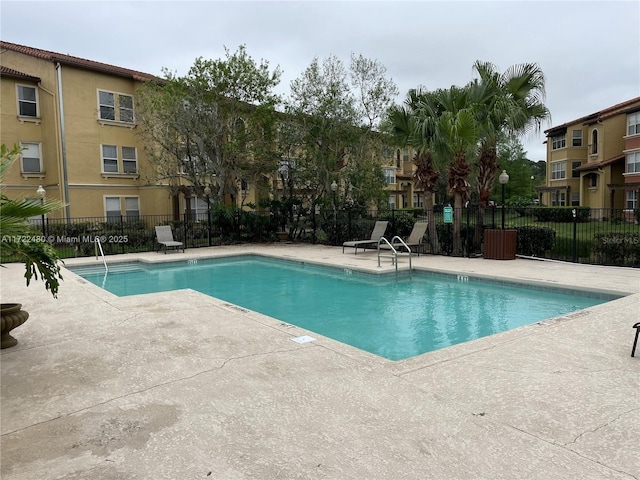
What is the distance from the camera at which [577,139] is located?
38688mm

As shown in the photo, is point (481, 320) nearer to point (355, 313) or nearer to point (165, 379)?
point (355, 313)

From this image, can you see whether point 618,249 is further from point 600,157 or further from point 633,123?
point 600,157

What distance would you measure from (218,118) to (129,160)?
859 cm

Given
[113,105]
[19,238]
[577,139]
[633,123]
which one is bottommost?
[19,238]

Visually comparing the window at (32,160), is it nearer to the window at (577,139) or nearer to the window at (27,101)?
the window at (27,101)

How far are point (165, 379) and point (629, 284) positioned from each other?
885 cm

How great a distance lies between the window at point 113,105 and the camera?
22.7m

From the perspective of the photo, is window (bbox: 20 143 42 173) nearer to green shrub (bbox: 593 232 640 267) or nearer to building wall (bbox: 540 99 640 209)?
green shrub (bbox: 593 232 640 267)

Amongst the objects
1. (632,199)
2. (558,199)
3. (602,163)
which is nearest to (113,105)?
(602,163)

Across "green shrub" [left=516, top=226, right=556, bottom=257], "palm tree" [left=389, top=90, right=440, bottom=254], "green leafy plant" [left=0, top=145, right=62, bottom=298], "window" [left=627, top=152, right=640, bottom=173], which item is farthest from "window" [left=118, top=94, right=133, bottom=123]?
"window" [left=627, top=152, right=640, bottom=173]

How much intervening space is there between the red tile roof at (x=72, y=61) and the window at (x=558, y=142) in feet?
111

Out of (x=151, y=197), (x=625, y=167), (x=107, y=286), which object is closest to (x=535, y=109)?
(x=107, y=286)

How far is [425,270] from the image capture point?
11867 millimetres

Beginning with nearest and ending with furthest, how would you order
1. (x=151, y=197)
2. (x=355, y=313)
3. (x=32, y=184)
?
(x=355, y=313) < (x=32, y=184) < (x=151, y=197)
